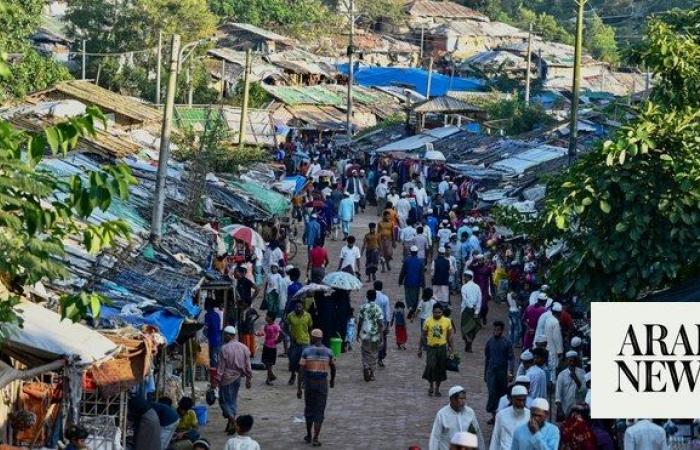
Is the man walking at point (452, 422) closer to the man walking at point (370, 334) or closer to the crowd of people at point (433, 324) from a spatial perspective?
the crowd of people at point (433, 324)

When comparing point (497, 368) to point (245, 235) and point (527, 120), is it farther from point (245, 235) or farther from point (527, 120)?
point (527, 120)

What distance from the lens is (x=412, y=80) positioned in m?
71.6

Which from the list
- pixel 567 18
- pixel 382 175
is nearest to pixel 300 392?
pixel 382 175

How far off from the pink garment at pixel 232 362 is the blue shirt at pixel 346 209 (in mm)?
14422

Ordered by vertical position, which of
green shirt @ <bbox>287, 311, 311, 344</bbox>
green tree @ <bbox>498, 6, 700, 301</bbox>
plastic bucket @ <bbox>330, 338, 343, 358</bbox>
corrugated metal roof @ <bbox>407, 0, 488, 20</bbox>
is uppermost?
green tree @ <bbox>498, 6, 700, 301</bbox>

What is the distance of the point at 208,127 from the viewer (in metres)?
29.2

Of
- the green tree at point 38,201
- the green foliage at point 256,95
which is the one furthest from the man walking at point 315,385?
the green foliage at point 256,95

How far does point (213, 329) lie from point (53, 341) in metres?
6.40

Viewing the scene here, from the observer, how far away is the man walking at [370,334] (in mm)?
19328

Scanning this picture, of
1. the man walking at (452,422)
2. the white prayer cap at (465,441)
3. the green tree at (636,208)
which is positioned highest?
the green tree at (636,208)

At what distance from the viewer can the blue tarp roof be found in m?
70.5

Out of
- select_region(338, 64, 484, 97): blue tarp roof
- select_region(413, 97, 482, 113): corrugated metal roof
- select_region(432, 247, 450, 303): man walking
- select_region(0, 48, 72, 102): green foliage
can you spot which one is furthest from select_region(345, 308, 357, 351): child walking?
select_region(338, 64, 484, 97): blue tarp roof

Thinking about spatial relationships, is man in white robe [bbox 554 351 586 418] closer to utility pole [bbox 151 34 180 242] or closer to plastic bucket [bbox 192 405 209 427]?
plastic bucket [bbox 192 405 209 427]

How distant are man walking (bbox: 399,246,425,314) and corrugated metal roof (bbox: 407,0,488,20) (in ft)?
234
